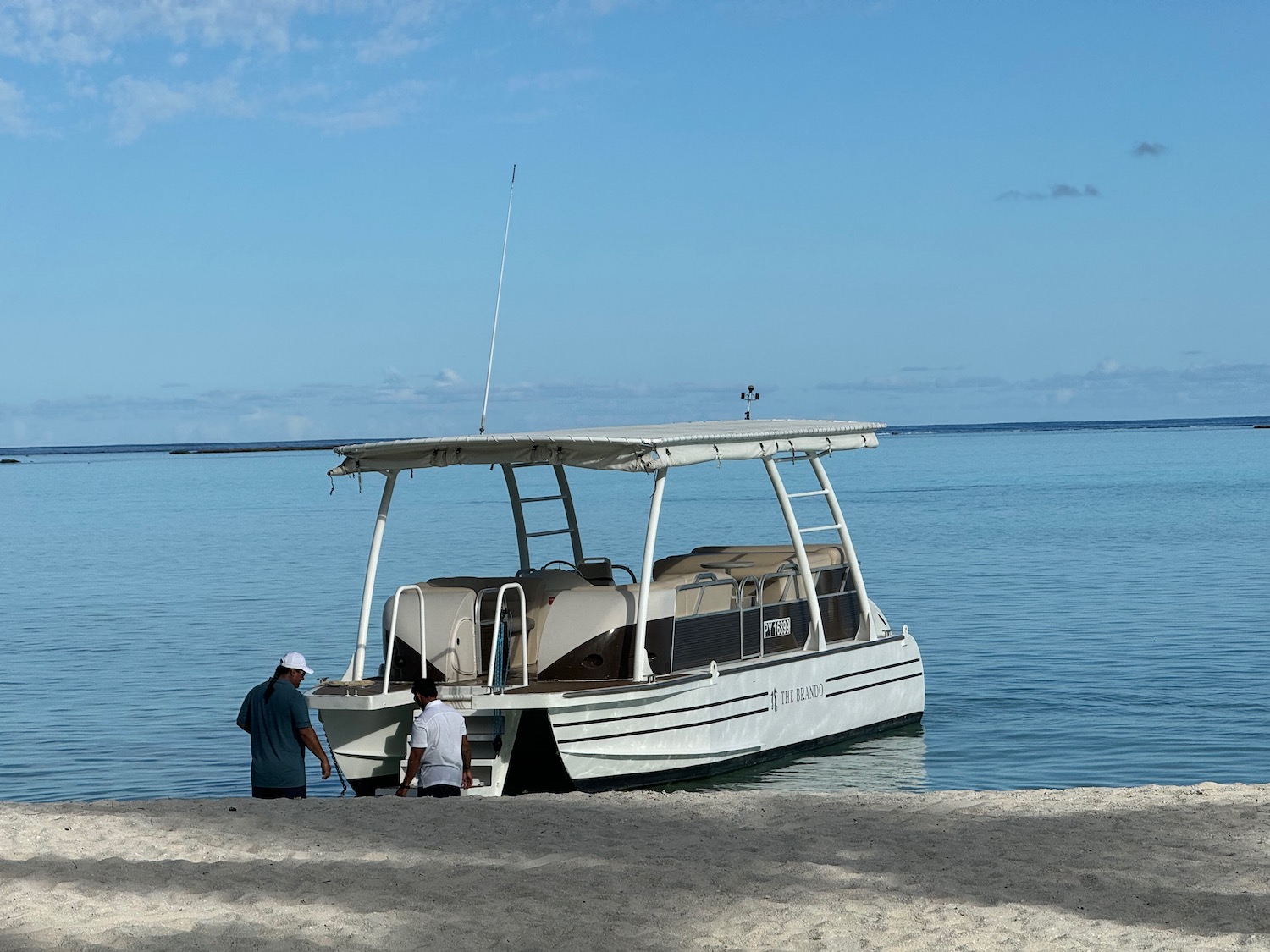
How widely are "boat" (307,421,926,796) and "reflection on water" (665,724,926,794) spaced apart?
0.18 m

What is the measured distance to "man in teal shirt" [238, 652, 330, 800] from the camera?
1027 centimetres

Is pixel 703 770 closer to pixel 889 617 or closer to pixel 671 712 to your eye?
pixel 671 712

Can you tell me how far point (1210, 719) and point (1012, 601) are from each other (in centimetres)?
1110

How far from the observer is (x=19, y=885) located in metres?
7.88

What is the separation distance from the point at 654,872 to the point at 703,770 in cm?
391

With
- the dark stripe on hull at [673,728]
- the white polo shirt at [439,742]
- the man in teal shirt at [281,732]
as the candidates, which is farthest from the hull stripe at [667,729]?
the man in teal shirt at [281,732]

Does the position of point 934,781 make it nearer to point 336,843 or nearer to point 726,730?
point 726,730

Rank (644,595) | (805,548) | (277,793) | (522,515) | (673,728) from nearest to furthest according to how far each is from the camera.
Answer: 1. (277,793)
2. (644,595)
3. (673,728)
4. (522,515)
5. (805,548)

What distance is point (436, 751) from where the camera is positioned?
10.5 m

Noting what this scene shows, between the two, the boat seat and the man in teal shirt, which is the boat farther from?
the man in teal shirt

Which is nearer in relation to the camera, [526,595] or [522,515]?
[526,595]

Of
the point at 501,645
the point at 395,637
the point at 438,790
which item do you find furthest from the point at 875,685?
the point at 438,790

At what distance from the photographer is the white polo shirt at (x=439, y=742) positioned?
10453 millimetres

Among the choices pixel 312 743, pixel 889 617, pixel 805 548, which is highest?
pixel 805 548
